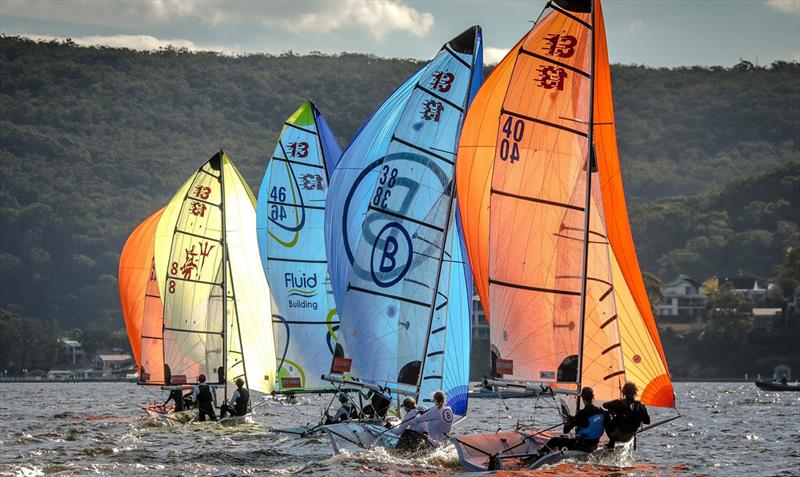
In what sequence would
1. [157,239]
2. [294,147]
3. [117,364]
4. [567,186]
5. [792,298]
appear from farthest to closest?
1. [117,364]
2. [792,298]
3. [157,239]
4. [294,147]
5. [567,186]

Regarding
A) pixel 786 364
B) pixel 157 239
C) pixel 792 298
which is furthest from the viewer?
pixel 792 298

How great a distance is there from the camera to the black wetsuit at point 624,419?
923 inches

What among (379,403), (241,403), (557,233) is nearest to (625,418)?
(557,233)

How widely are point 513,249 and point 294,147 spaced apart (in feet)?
42.6

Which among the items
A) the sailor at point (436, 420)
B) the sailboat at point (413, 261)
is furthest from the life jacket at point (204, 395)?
the sailor at point (436, 420)

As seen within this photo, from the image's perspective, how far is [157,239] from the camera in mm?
42625

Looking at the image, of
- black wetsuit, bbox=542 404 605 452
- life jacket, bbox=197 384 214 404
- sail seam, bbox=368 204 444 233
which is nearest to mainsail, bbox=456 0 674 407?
black wetsuit, bbox=542 404 605 452

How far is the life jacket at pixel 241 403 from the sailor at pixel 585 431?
13.7 m

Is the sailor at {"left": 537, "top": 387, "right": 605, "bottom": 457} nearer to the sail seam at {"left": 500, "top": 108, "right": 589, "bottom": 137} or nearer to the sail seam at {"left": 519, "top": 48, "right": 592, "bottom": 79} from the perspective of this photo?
the sail seam at {"left": 500, "top": 108, "right": 589, "bottom": 137}

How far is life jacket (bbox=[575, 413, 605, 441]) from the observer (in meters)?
23.1

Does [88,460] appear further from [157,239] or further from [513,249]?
[157,239]

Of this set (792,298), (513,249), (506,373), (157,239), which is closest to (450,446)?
(506,373)

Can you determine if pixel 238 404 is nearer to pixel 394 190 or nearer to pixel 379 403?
pixel 379 403

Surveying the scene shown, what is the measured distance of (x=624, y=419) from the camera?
23.5 metres
